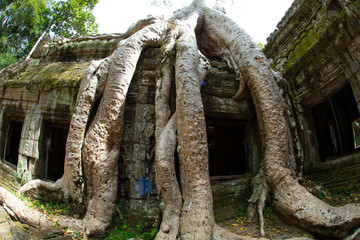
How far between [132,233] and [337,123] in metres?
4.51

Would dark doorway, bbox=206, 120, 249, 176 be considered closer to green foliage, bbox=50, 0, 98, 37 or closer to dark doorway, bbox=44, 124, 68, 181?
dark doorway, bbox=44, 124, 68, 181

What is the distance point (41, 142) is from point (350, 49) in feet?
15.5

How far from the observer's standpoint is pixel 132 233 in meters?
2.28

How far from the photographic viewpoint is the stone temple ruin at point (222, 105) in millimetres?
2725

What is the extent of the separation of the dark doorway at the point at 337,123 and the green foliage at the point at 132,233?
373cm

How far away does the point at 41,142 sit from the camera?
343 cm

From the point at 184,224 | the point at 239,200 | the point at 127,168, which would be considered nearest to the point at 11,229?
the point at 127,168

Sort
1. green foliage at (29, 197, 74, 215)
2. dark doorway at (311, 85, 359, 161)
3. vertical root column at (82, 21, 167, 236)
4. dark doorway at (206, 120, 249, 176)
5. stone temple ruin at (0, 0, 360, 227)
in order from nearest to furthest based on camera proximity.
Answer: vertical root column at (82, 21, 167, 236), green foliage at (29, 197, 74, 215), stone temple ruin at (0, 0, 360, 227), dark doorway at (311, 85, 359, 161), dark doorway at (206, 120, 249, 176)

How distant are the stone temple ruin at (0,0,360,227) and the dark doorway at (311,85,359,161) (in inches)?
0.8

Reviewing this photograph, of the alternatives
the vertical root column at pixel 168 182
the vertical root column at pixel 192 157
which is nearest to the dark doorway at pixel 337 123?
the vertical root column at pixel 192 157

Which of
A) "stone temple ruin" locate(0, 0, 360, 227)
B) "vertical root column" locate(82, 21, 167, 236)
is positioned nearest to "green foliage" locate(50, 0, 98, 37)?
"stone temple ruin" locate(0, 0, 360, 227)

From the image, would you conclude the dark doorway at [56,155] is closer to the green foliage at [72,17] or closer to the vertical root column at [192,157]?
the vertical root column at [192,157]

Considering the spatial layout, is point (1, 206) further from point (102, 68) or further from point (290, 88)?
point (290, 88)

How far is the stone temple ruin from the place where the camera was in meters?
2.72
